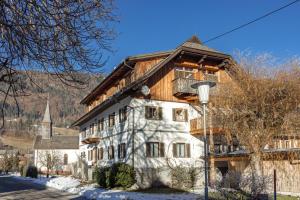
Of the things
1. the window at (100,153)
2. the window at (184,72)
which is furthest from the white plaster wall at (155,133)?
the window at (100,153)

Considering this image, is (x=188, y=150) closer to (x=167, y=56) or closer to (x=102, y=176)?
(x=102, y=176)

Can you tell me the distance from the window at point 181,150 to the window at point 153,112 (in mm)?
2534

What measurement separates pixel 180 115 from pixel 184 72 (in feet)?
11.2

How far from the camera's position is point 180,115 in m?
29.3

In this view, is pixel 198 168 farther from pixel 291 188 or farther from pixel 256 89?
pixel 256 89

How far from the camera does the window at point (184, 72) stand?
96.7 ft

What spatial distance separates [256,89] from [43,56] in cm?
1439

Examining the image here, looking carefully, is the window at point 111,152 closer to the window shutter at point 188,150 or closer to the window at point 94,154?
the window at point 94,154

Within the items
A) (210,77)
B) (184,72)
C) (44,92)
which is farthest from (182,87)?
(44,92)

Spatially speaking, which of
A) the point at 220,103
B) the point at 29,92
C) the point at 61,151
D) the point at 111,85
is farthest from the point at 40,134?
the point at 29,92

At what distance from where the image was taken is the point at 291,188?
70.9 feet

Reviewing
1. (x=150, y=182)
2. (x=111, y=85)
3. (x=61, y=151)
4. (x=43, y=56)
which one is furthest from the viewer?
(x=61, y=151)

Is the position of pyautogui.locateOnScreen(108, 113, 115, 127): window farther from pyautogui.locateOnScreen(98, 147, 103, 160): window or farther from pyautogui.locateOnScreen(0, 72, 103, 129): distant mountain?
pyautogui.locateOnScreen(0, 72, 103, 129): distant mountain

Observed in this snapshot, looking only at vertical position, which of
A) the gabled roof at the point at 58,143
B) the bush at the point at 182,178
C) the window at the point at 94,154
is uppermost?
the gabled roof at the point at 58,143
